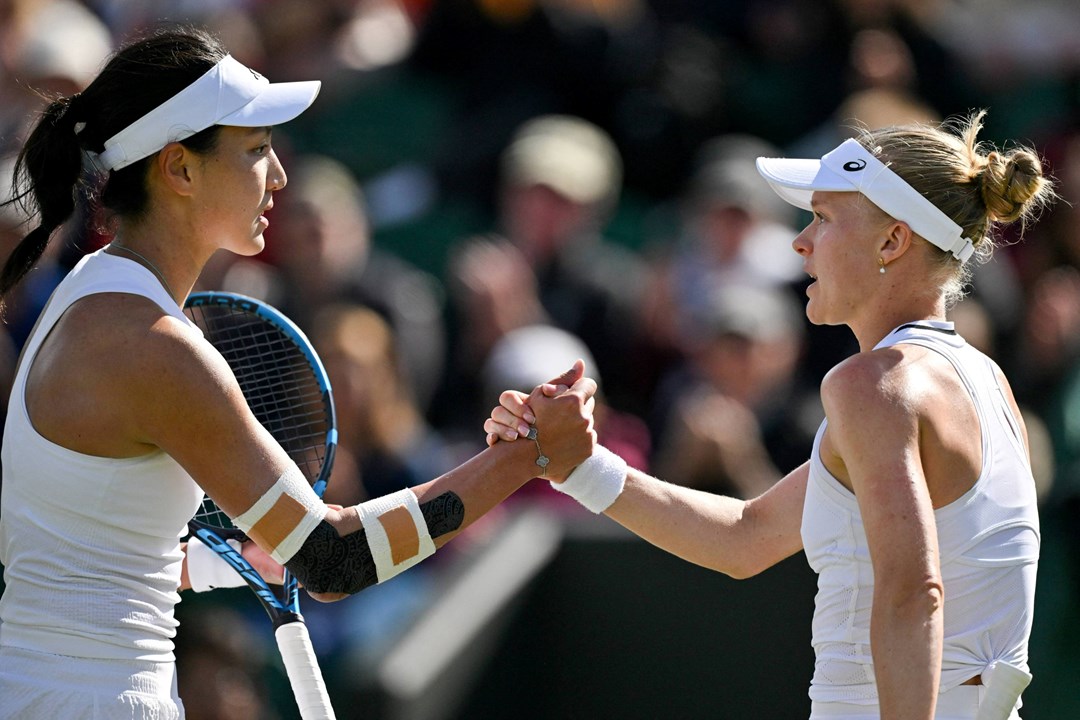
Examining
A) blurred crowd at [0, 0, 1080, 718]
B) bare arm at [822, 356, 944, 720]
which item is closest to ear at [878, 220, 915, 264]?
bare arm at [822, 356, 944, 720]

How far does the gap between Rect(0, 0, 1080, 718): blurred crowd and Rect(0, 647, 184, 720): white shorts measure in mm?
2087

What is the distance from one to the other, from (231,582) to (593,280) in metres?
3.60

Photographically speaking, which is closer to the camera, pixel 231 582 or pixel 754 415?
pixel 231 582

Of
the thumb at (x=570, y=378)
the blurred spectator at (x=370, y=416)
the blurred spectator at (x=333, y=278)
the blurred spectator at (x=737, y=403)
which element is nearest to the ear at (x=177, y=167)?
the thumb at (x=570, y=378)

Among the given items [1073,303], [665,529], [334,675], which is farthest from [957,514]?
[1073,303]

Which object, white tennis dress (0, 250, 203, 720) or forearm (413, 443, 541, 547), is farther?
forearm (413, 443, 541, 547)

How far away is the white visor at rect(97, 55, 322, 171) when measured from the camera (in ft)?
9.38

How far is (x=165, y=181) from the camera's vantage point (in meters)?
2.90

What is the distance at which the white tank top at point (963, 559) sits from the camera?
272 cm

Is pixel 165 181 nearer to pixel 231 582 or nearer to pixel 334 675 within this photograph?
pixel 231 582

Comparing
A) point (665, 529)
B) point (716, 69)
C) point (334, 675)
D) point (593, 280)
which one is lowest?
point (334, 675)

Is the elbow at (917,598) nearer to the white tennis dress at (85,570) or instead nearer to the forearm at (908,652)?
the forearm at (908,652)

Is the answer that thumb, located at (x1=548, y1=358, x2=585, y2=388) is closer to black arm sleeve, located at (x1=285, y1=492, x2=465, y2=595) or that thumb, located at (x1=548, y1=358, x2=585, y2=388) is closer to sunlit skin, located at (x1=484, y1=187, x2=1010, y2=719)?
sunlit skin, located at (x1=484, y1=187, x2=1010, y2=719)

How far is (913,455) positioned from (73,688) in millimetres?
1502
